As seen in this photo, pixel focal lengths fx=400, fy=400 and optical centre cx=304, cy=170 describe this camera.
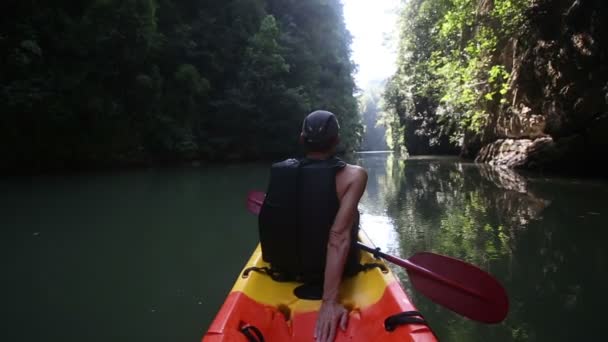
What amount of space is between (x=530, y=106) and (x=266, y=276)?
1055 centimetres

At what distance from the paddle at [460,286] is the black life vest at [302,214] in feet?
1.31

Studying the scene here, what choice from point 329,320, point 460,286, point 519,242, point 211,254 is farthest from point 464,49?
point 329,320

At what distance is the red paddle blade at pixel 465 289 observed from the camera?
5.88 ft

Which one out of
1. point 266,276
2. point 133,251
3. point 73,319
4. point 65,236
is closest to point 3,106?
point 65,236

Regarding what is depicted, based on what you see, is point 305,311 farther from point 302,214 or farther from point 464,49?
point 464,49

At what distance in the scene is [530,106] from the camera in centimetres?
1038

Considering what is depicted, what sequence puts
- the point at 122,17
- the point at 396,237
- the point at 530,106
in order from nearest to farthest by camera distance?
1. the point at 396,237
2. the point at 530,106
3. the point at 122,17

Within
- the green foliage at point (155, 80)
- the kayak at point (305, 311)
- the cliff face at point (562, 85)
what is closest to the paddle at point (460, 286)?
the kayak at point (305, 311)

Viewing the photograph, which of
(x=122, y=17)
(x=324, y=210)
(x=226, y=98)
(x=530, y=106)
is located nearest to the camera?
(x=324, y=210)

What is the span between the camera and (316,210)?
5.91 ft

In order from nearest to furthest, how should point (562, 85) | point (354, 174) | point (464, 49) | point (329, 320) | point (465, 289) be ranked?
point (329, 320) → point (354, 174) → point (465, 289) → point (562, 85) → point (464, 49)

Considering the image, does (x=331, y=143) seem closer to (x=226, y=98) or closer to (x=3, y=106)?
(x=3, y=106)

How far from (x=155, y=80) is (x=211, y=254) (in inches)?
497

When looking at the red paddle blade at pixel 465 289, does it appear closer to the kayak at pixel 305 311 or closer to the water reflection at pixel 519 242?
the kayak at pixel 305 311
